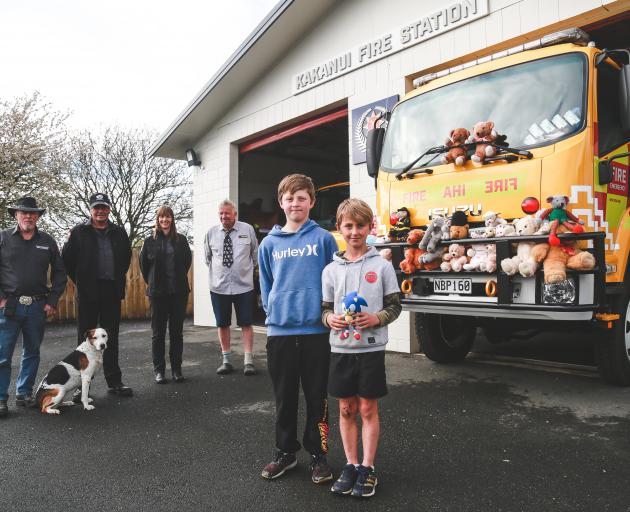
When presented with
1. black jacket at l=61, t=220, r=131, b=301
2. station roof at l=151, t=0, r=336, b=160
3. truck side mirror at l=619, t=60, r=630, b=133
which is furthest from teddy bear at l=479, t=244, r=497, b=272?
station roof at l=151, t=0, r=336, b=160

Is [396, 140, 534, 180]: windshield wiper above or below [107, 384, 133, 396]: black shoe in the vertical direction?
above

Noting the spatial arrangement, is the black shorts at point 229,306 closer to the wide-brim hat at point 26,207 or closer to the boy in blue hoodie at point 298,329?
the wide-brim hat at point 26,207

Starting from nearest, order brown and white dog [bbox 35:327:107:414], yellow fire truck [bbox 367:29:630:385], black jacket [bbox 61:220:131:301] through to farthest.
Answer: yellow fire truck [bbox 367:29:630:385]
brown and white dog [bbox 35:327:107:414]
black jacket [bbox 61:220:131:301]

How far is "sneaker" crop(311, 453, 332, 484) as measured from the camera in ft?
9.45

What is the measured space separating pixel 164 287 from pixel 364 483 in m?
3.58

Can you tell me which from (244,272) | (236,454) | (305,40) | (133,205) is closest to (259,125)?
(305,40)

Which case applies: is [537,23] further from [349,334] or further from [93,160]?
[93,160]

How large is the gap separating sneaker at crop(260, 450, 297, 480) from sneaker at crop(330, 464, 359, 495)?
14.5 inches

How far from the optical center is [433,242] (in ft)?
14.4

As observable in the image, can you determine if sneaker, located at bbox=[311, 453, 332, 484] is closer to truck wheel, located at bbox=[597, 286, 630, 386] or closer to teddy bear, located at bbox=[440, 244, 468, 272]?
teddy bear, located at bbox=[440, 244, 468, 272]

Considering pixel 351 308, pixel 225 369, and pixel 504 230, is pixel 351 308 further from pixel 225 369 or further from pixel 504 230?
pixel 225 369

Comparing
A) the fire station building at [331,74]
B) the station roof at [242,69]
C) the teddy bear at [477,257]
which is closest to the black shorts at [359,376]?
the teddy bear at [477,257]

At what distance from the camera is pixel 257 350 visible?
7336 mm

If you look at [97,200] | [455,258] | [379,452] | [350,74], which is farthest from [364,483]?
[350,74]
